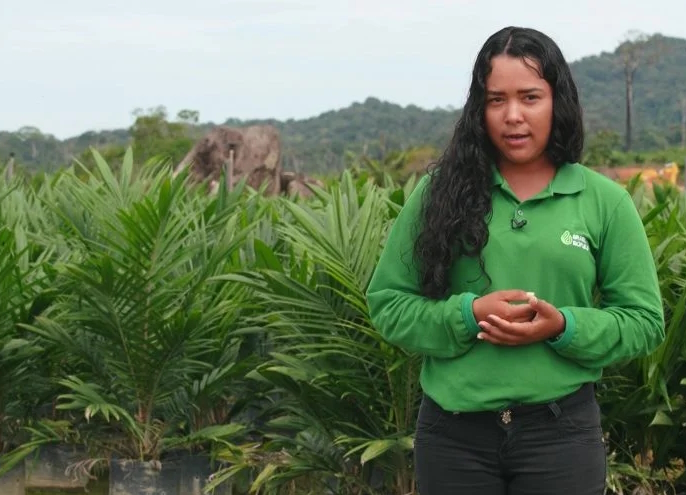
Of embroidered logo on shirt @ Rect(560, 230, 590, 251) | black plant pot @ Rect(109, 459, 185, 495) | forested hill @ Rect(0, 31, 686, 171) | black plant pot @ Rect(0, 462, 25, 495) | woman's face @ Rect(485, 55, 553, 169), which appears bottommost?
forested hill @ Rect(0, 31, 686, 171)

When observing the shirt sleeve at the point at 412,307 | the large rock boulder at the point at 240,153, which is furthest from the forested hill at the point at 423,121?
the shirt sleeve at the point at 412,307

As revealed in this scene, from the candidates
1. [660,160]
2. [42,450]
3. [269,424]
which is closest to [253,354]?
[269,424]

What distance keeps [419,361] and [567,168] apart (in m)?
1.77

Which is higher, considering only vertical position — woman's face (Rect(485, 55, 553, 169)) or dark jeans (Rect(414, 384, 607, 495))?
woman's face (Rect(485, 55, 553, 169))

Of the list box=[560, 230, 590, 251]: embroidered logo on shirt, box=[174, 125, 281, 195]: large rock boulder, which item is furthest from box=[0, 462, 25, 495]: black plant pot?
box=[174, 125, 281, 195]: large rock boulder

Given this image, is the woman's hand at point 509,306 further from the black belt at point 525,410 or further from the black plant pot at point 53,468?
the black plant pot at point 53,468

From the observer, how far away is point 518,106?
2.56 m

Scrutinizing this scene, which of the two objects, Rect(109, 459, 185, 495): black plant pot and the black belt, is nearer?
the black belt

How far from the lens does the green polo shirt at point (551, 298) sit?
249 centimetres

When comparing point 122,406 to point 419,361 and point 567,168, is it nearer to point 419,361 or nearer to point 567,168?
point 419,361

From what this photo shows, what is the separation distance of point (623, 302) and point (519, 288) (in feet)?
0.71

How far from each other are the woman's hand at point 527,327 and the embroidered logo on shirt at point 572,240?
15 centimetres

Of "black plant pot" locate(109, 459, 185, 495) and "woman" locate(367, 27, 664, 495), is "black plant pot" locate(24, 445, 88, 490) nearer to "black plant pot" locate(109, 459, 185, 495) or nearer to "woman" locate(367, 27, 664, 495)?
"black plant pot" locate(109, 459, 185, 495)

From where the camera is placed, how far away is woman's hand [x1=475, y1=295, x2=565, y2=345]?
239 centimetres
